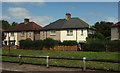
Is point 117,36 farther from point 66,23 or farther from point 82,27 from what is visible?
point 66,23

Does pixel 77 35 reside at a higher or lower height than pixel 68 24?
lower

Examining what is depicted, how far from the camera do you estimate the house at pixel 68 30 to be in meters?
32.9

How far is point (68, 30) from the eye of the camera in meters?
34.5

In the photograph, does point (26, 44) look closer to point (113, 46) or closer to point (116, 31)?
point (113, 46)

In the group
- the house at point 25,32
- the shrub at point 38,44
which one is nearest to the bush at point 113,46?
the shrub at point 38,44

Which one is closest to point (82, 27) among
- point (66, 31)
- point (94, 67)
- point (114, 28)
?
point (66, 31)

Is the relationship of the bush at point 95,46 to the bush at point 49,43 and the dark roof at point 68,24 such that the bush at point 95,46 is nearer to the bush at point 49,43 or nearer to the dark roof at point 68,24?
the bush at point 49,43

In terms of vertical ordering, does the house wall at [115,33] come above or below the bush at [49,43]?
above

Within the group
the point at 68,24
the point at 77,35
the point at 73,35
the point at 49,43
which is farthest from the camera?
the point at 68,24

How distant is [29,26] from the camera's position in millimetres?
43031

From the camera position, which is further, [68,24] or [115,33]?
[68,24]


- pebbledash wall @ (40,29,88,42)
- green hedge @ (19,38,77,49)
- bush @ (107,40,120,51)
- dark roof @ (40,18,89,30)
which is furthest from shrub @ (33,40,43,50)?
bush @ (107,40,120,51)

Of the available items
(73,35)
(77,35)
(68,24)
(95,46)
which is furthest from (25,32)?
(95,46)

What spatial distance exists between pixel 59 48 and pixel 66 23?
39.6 ft
